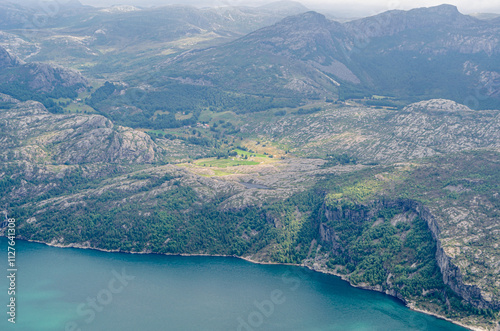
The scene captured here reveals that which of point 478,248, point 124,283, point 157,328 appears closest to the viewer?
point 157,328

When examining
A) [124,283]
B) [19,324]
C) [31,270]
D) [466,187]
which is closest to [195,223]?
[124,283]

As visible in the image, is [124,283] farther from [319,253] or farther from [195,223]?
[319,253]

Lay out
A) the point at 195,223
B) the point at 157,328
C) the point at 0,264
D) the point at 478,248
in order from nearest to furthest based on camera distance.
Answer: the point at 157,328, the point at 478,248, the point at 0,264, the point at 195,223
